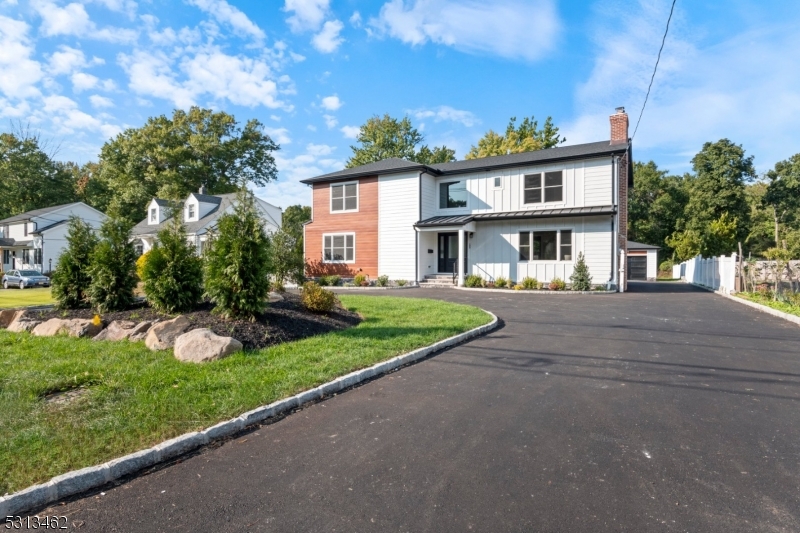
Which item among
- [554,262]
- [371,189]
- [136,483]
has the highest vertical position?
[371,189]

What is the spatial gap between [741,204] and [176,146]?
5136cm

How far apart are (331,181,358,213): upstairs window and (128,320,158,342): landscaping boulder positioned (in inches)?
664

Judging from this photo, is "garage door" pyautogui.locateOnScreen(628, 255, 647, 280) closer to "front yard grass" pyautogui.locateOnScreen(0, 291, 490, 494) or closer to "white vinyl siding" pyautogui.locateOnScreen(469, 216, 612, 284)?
"white vinyl siding" pyautogui.locateOnScreen(469, 216, 612, 284)

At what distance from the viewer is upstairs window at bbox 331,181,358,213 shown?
78.2 feet

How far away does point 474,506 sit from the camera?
2.79 meters

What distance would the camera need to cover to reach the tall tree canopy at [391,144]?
144 feet

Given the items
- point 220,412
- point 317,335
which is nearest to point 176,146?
point 317,335

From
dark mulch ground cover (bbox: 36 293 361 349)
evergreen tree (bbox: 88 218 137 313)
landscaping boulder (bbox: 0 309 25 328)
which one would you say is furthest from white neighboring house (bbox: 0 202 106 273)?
dark mulch ground cover (bbox: 36 293 361 349)

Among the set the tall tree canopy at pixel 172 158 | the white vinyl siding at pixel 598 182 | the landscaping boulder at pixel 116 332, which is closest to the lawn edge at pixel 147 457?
the landscaping boulder at pixel 116 332

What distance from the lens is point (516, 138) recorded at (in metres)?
39.5

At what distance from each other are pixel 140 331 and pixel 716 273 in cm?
2347

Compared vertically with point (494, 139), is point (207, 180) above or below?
below

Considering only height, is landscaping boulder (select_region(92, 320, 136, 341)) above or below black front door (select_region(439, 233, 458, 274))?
below

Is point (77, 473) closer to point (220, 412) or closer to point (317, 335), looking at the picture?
point (220, 412)
